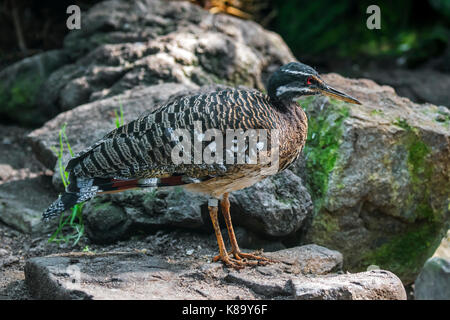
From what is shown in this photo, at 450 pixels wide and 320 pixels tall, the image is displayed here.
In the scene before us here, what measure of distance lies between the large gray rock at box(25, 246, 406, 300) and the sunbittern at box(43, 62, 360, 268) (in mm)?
312

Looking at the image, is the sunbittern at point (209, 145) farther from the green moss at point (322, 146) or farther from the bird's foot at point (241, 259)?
the green moss at point (322, 146)

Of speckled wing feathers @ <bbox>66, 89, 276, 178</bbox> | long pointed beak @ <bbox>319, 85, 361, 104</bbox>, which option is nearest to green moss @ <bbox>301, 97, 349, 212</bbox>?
long pointed beak @ <bbox>319, 85, 361, 104</bbox>

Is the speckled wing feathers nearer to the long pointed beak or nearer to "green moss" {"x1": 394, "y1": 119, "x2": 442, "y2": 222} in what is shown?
the long pointed beak

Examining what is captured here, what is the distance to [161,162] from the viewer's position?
465 cm

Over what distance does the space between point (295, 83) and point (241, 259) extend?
171cm

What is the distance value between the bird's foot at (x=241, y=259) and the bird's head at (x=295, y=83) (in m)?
1.49

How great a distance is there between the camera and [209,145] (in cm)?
458

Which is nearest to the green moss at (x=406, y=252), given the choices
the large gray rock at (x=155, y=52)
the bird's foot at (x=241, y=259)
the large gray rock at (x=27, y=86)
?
the bird's foot at (x=241, y=259)

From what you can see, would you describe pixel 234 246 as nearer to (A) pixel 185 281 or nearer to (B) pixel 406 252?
(A) pixel 185 281

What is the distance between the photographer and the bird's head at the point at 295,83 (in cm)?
480

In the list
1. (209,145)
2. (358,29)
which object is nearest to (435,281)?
(209,145)
